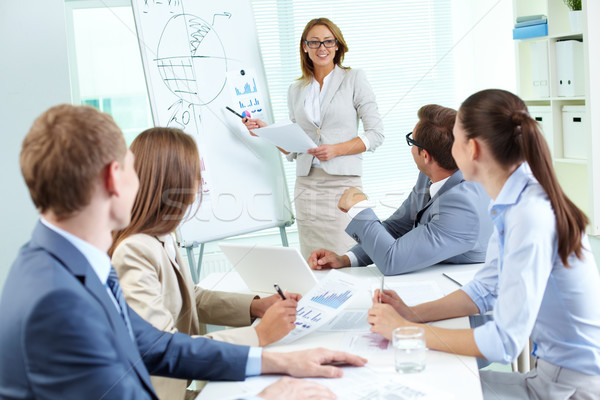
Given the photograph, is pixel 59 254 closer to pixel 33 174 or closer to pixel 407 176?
pixel 33 174

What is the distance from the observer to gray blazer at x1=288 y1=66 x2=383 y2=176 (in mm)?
2971

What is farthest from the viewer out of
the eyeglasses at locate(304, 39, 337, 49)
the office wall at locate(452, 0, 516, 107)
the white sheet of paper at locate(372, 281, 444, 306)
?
the office wall at locate(452, 0, 516, 107)

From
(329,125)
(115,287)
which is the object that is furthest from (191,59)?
(115,287)

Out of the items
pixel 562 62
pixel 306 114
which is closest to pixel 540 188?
pixel 306 114

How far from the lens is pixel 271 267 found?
1.73 m

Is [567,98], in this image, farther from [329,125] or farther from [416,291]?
[416,291]

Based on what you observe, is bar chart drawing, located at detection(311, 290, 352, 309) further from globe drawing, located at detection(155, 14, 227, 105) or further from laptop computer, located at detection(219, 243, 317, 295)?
globe drawing, located at detection(155, 14, 227, 105)

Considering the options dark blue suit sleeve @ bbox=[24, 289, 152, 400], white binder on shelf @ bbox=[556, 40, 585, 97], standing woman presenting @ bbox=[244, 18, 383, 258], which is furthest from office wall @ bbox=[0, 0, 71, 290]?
white binder on shelf @ bbox=[556, 40, 585, 97]

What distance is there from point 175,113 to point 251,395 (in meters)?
1.88

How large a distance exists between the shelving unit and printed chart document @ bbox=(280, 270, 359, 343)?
94.1 inches

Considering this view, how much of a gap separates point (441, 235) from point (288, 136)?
1078 millimetres

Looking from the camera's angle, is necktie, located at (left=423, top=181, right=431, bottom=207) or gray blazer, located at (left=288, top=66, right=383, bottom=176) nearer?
necktie, located at (left=423, top=181, right=431, bottom=207)

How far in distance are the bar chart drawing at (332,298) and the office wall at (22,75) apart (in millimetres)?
2513

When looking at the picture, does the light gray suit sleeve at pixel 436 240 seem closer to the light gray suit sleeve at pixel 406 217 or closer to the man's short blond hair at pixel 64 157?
the light gray suit sleeve at pixel 406 217
